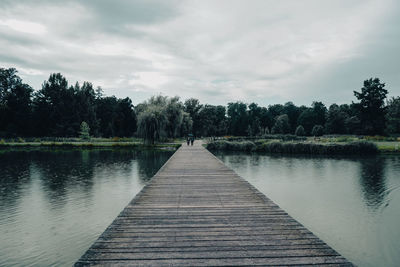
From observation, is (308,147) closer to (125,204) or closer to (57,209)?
(125,204)

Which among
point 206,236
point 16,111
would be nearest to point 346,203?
point 206,236

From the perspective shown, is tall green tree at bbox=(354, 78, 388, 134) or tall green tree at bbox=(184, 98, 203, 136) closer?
tall green tree at bbox=(354, 78, 388, 134)

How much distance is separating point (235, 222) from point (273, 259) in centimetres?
144

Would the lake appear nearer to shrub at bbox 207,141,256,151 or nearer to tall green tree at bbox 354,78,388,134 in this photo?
shrub at bbox 207,141,256,151

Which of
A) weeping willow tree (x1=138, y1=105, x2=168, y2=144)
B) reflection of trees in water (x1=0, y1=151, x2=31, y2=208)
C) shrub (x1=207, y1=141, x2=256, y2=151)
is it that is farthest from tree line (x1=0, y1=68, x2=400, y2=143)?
reflection of trees in water (x1=0, y1=151, x2=31, y2=208)

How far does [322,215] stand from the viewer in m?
8.41

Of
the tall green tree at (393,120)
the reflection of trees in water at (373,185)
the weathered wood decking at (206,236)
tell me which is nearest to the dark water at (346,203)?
the reflection of trees in water at (373,185)

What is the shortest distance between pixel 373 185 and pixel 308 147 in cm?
1465

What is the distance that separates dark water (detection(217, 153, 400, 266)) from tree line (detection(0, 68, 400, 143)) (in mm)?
18587

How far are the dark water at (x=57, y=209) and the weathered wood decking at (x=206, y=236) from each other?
79.5 inches

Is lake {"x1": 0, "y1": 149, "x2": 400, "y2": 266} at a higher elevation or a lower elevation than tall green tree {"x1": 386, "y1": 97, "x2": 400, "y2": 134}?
lower

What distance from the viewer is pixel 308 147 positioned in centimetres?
2678

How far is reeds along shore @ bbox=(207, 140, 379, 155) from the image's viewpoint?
25203 mm

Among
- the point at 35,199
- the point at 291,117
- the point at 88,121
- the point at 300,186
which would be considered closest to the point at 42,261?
the point at 35,199
